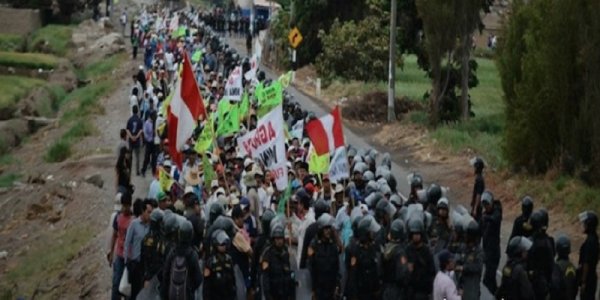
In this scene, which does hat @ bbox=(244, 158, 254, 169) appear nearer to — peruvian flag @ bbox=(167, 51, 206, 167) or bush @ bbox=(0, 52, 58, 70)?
peruvian flag @ bbox=(167, 51, 206, 167)

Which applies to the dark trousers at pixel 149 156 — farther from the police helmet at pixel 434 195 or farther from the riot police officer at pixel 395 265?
the riot police officer at pixel 395 265

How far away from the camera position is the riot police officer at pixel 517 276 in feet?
48.3

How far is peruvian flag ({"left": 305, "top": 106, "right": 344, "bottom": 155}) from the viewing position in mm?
20498

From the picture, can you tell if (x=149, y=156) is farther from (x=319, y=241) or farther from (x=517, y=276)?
(x=517, y=276)

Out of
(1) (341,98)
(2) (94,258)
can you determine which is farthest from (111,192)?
(1) (341,98)

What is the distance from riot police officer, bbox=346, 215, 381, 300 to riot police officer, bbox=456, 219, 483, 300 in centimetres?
106

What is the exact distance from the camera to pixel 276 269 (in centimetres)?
1584

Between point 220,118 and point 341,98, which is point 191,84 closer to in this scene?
point 220,118

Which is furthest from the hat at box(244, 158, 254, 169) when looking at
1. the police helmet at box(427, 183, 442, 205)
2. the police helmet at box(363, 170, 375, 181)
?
the police helmet at box(427, 183, 442, 205)

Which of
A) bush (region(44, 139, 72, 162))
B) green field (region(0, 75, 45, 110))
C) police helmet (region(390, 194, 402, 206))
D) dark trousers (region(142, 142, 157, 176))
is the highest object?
police helmet (region(390, 194, 402, 206))

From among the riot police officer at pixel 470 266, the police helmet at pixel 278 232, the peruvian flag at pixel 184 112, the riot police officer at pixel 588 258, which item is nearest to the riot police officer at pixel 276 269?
the police helmet at pixel 278 232

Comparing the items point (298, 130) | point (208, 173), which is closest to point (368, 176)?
point (208, 173)

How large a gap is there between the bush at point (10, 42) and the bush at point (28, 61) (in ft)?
17.3

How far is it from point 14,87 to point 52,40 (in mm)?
16539
